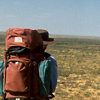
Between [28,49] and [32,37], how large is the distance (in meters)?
Answer: 0.13

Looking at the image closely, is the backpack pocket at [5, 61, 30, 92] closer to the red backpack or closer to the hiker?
the red backpack

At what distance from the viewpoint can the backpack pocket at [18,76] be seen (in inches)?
78.1

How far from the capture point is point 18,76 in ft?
6.52

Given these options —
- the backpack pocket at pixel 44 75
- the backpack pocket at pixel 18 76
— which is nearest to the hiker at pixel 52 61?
the backpack pocket at pixel 44 75

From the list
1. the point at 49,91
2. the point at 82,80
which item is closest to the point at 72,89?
the point at 82,80

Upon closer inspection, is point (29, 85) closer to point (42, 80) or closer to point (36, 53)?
point (42, 80)

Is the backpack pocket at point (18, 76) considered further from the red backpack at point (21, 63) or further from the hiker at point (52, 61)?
the hiker at point (52, 61)

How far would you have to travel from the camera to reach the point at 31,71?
80.0 inches

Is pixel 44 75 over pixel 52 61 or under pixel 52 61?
under

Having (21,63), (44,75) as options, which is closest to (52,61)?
(44,75)

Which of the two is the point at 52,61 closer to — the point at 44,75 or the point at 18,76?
the point at 44,75

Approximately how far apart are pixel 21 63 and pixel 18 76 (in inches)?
5.4

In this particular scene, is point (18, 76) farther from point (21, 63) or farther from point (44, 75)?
point (44, 75)

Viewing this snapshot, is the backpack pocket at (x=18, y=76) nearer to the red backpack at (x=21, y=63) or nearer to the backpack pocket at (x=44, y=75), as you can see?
the red backpack at (x=21, y=63)
